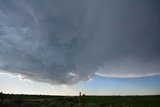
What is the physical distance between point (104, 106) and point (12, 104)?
45.5ft

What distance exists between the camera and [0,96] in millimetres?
33062

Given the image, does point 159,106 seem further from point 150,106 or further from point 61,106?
point 61,106

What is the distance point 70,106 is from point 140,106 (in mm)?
10829

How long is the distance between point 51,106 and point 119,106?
10254 mm

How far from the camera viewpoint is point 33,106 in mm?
36812

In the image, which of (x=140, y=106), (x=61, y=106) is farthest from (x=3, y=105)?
(x=140, y=106)

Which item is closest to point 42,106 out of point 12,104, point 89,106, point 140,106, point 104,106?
point 12,104

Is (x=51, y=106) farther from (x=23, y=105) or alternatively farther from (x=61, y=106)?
(x=23, y=105)

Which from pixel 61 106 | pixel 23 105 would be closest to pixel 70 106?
pixel 61 106

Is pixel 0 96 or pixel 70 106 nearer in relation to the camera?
pixel 0 96

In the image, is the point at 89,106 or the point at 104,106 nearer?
the point at 89,106

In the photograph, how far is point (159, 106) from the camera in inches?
1396

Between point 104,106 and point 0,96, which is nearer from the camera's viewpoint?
point 0,96

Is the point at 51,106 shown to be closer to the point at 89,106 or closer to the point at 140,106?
the point at 89,106
